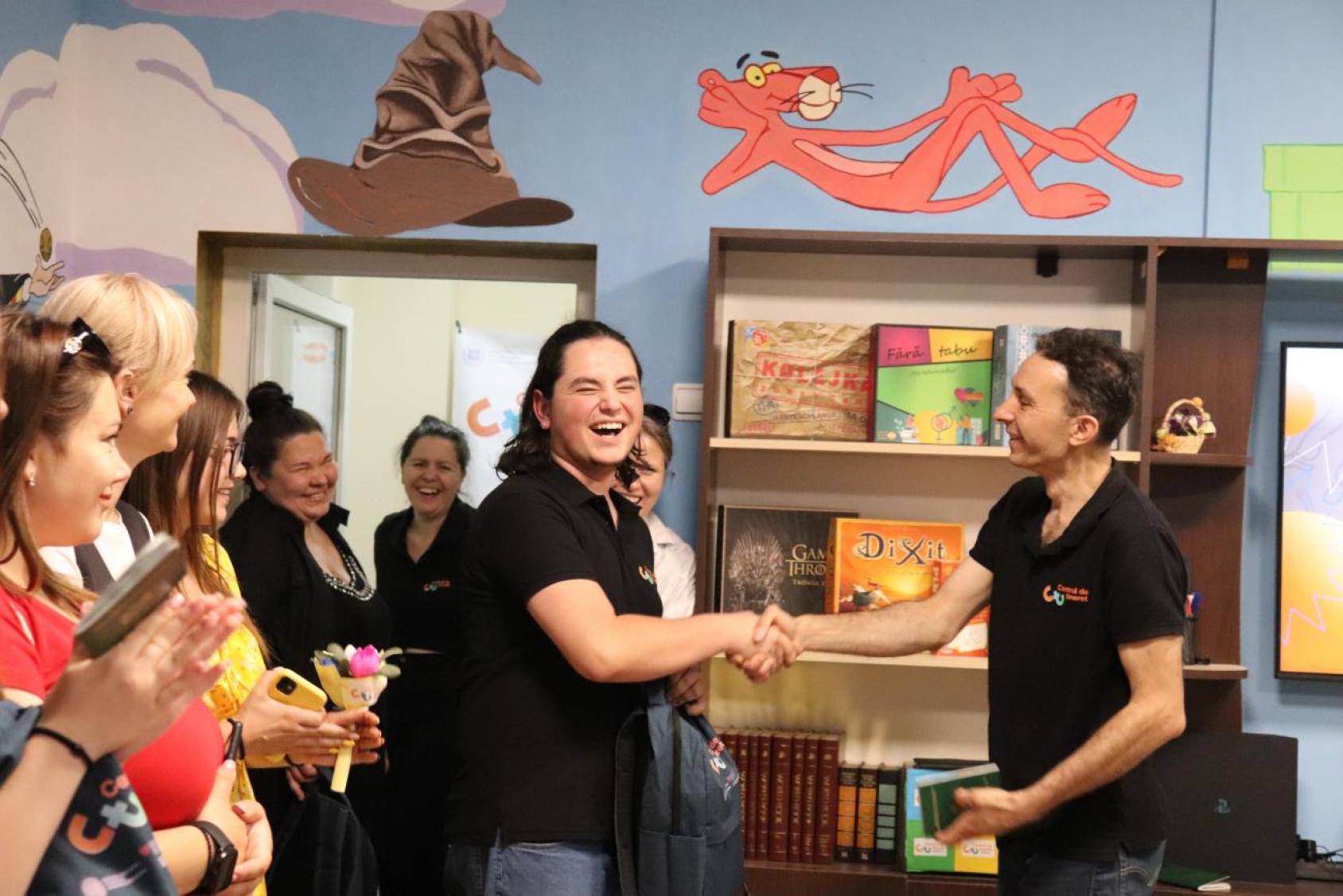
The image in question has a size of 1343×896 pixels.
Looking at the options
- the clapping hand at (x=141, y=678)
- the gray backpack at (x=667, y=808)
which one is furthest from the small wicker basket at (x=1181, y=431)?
the clapping hand at (x=141, y=678)

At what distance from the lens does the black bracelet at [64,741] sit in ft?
3.23

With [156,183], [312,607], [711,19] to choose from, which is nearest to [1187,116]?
[711,19]

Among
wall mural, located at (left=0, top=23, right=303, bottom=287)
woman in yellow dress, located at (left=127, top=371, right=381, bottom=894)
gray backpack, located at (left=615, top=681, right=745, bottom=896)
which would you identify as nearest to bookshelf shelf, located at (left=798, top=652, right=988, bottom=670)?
gray backpack, located at (left=615, top=681, right=745, bottom=896)

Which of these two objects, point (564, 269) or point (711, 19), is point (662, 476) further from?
point (711, 19)

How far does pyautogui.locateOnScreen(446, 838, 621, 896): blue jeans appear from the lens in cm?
186

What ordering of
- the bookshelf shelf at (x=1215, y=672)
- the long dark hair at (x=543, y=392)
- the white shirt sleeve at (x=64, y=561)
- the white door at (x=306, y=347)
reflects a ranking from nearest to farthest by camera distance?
the white shirt sleeve at (x=64, y=561) < the long dark hair at (x=543, y=392) < the bookshelf shelf at (x=1215, y=672) < the white door at (x=306, y=347)

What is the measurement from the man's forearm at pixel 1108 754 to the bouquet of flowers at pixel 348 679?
105 centimetres

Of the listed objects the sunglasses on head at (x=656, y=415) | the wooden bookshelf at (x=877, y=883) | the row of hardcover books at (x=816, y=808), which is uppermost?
the sunglasses on head at (x=656, y=415)

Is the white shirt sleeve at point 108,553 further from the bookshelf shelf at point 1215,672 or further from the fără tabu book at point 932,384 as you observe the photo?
the bookshelf shelf at point 1215,672

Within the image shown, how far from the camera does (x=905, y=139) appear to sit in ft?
12.3

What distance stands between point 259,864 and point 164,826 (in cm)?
22

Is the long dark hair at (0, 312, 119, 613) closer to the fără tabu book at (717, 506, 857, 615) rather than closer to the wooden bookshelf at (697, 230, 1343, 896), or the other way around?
the wooden bookshelf at (697, 230, 1343, 896)

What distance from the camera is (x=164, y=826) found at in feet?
4.38

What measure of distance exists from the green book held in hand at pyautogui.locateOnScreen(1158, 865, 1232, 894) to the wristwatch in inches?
103
